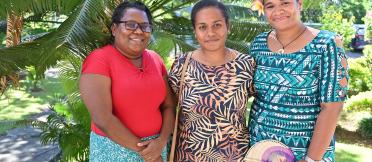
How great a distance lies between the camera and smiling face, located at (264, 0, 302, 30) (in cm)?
241

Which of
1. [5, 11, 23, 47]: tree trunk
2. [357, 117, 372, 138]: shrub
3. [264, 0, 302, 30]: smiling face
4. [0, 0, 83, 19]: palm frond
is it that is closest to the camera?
[264, 0, 302, 30]: smiling face

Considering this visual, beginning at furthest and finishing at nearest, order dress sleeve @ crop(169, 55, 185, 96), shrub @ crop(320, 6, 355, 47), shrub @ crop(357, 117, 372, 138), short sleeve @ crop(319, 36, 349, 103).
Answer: shrub @ crop(320, 6, 355, 47) → shrub @ crop(357, 117, 372, 138) → dress sleeve @ crop(169, 55, 185, 96) → short sleeve @ crop(319, 36, 349, 103)

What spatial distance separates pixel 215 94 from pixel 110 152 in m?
0.72

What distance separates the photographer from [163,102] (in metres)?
2.78

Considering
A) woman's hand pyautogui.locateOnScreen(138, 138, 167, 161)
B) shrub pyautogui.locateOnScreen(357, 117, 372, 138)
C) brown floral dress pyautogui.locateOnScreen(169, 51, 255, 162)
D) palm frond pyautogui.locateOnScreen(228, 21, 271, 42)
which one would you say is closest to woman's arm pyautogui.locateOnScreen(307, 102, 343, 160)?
brown floral dress pyautogui.locateOnScreen(169, 51, 255, 162)

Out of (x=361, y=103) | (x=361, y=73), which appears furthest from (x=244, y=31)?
(x=361, y=73)

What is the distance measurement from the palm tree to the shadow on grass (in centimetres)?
301

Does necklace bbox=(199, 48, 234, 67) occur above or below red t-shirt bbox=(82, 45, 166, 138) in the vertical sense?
above

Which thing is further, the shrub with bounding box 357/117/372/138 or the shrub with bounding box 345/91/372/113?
the shrub with bounding box 345/91/372/113

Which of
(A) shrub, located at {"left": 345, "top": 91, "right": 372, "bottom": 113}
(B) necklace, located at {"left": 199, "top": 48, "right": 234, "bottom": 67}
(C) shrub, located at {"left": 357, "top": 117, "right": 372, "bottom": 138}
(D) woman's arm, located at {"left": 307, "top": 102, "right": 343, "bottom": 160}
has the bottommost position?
(C) shrub, located at {"left": 357, "top": 117, "right": 372, "bottom": 138}

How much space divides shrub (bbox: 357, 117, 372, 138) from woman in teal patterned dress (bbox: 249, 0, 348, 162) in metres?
6.48

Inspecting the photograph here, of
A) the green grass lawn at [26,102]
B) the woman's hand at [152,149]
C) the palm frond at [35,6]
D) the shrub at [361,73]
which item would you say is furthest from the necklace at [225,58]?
the shrub at [361,73]

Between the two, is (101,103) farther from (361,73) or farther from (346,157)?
(361,73)

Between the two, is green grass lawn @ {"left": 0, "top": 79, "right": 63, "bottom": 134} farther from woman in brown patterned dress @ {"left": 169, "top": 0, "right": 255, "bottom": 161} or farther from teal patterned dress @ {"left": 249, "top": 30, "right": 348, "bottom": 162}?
teal patterned dress @ {"left": 249, "top": 30, "right": 348, "bottom": 162}
